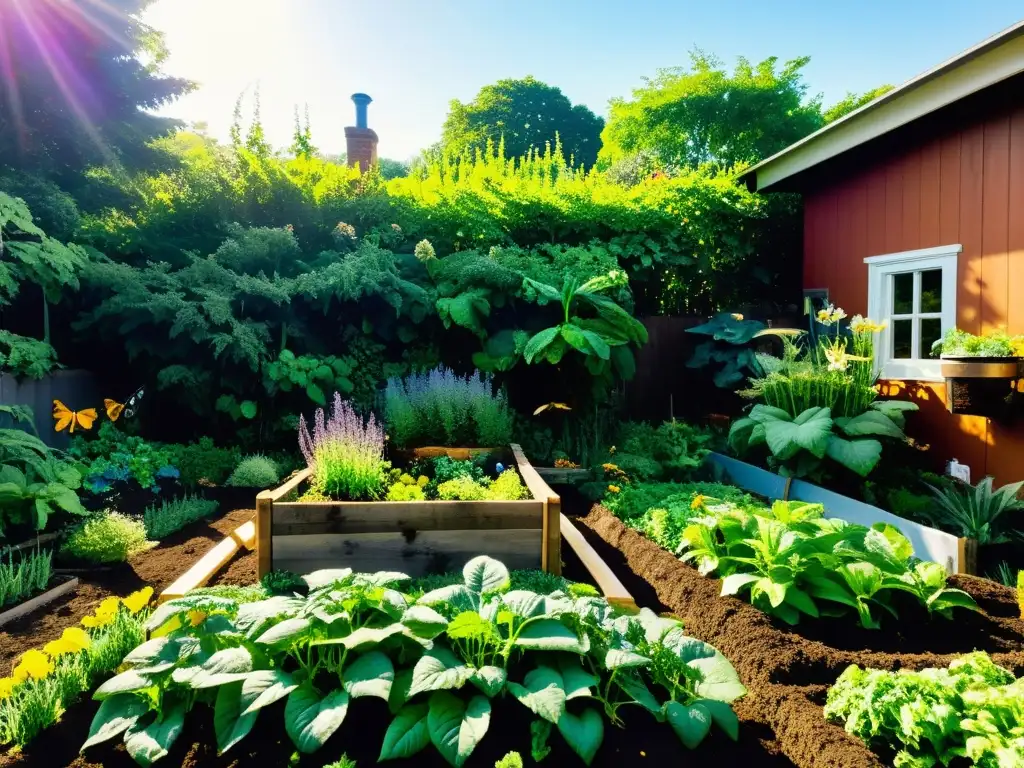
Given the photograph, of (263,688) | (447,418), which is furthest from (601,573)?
(447,418)

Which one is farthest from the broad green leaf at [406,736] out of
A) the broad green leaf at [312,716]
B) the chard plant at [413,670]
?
the broad green leaf at [312,716]

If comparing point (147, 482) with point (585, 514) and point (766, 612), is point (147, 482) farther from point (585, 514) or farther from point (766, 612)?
point (766, 612)

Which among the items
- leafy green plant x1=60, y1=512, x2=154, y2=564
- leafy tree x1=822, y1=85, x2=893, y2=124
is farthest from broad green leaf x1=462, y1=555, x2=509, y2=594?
leafy tree x1=822, y1=85, x2=893, y2=124

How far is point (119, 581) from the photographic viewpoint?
3021 mm

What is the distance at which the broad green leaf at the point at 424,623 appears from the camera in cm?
162

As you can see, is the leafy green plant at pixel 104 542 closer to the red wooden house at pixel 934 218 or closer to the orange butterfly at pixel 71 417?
the orange butterfly at pixel 71 417

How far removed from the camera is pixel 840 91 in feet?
60.8

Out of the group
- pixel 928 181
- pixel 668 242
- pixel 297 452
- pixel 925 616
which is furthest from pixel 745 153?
pixel 925 616

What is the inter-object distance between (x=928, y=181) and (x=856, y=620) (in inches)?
152

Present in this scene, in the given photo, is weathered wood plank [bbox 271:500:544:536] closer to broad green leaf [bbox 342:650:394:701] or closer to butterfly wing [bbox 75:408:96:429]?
broad green leaf [bbox 342:650:394:701]

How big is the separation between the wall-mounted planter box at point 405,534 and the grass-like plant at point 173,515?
1.37m

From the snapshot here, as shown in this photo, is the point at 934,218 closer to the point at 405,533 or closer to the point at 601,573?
the point at 601,573

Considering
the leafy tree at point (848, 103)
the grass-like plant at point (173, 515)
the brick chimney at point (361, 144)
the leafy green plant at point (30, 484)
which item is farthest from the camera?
the leafy tree at point (848, 103)

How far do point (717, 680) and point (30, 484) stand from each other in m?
3.56
